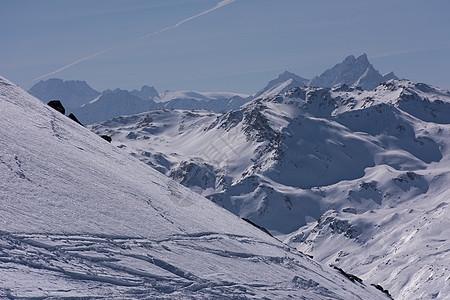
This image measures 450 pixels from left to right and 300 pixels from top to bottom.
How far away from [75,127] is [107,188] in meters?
8.66

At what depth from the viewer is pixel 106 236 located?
58.8 feet

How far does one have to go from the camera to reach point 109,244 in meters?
17.6

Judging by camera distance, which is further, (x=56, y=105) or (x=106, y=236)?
(x=56, y=105)

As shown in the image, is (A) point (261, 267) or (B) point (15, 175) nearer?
(B) point (15, 175)

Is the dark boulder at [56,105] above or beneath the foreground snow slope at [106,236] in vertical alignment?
above

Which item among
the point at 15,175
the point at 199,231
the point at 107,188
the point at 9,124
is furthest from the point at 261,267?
the point at 9,124

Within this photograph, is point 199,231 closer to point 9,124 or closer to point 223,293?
point 223,293

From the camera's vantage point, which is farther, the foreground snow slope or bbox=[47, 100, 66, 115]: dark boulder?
bbox=[47, 100, 66, 115]: dark boulder

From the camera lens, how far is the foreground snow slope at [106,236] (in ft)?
50.9

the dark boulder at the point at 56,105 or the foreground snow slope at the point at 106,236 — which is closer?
the foreground snow slope at the point at 106,236

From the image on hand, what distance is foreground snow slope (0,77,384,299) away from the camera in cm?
1551

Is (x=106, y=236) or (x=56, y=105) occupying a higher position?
(x=56, y=105)

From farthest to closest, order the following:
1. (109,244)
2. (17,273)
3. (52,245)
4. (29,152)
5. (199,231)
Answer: (199,231), (29,152), (109,244), (52,245), (17,273)

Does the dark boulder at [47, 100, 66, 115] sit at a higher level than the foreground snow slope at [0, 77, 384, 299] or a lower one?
higher
